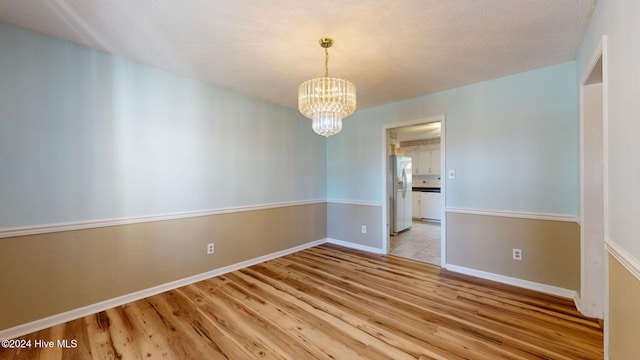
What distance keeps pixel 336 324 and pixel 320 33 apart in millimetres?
2304

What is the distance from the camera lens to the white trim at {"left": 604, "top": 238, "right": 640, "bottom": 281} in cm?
98

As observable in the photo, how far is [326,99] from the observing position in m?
1.84

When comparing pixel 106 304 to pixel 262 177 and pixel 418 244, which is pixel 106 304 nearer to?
pixel 262 177

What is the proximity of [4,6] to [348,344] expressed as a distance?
3.23 metres

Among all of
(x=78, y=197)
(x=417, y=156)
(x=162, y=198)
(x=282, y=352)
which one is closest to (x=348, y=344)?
(x=282, y=352)

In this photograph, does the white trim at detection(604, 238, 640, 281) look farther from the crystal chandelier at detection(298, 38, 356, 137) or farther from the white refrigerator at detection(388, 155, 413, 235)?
the white refrigerator at detection(388, 155, 413, 235)

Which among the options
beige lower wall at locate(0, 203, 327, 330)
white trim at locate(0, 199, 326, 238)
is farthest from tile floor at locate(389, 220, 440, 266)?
white trim at locate(0, 199, 326, 238)

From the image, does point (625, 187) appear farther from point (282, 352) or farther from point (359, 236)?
point (359, 236)

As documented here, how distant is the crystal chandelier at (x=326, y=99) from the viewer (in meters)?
1.84

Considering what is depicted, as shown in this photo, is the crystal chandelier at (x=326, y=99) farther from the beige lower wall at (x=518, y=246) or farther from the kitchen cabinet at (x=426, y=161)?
the kitchen cabinet at (x=426, y=161)

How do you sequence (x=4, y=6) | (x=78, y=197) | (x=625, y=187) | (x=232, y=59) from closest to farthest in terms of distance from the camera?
(x=625, y=187) < (x=4, y=6) < (x=78, y=197) < (x=232, y=59)

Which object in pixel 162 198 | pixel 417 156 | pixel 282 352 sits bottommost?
pixel 282 352

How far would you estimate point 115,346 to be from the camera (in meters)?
1.67

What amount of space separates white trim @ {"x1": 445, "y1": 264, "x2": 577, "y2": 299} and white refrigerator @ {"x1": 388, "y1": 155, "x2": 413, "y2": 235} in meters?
1.83
